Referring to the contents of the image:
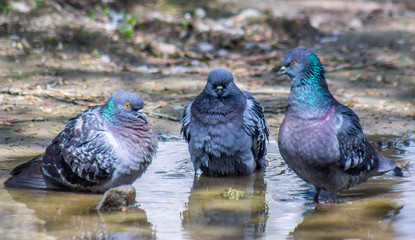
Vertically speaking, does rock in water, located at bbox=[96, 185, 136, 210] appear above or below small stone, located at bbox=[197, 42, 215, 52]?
below

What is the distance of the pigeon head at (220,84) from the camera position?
18.6 ft

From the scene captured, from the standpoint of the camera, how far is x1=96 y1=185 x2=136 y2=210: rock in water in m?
4.68

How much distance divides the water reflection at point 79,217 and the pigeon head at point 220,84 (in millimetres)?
1467

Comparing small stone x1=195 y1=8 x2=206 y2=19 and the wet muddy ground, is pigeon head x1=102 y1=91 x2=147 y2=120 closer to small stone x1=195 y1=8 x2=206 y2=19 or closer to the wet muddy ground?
the wet muddy ground

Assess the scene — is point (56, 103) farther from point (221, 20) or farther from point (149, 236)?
point (221, 20)

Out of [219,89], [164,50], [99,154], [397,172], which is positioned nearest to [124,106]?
[99,154]

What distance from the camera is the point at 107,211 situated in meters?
4.72

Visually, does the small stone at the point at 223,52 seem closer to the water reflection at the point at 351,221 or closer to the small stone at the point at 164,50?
the small stone at the point at 164,50

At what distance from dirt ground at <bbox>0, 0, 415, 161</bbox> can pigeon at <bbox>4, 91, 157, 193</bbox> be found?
1.02m

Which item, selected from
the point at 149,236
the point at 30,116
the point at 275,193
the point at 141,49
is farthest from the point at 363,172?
the point at 141,49

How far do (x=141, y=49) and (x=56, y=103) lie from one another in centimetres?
291

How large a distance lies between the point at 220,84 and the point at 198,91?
305 centimetres

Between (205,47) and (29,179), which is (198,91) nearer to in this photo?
(205,47)

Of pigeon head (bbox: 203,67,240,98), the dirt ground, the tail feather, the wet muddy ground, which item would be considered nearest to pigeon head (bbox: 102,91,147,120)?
the wet muddy ground
